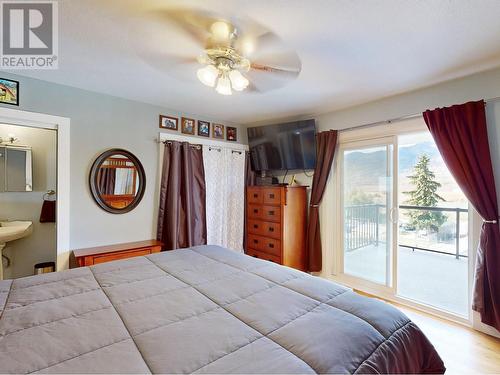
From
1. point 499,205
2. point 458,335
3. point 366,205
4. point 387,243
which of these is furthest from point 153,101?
point 458,335

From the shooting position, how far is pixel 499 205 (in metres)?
2.09

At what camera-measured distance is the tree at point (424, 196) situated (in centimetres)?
271

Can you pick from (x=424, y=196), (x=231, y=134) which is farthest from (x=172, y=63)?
(x=424, y=196)

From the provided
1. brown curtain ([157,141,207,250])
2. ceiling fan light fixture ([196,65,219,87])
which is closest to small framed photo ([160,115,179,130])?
brown curtain ([157,141,207,250])

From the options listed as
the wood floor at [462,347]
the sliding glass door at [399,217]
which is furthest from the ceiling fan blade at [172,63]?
the wood floor at [462,347]

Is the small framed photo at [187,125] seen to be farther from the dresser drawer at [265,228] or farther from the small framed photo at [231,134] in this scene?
the dresser drawer at [265,228]

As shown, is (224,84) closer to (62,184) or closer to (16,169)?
(62,184)

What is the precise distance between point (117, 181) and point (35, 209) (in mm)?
995

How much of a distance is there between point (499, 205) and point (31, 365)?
3.17 meters

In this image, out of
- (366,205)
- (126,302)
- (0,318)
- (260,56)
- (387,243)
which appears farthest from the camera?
(366,205)

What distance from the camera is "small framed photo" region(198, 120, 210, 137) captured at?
3.47 m

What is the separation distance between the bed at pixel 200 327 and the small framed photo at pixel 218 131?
249 cm

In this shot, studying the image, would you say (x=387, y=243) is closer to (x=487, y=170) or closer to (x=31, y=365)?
(x=487, y=170)

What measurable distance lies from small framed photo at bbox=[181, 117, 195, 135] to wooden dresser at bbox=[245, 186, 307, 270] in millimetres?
1210
